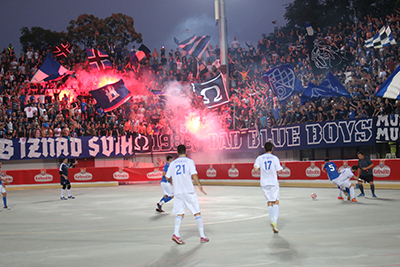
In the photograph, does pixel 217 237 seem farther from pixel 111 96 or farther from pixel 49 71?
pixel 49 71

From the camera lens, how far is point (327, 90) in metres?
26.9

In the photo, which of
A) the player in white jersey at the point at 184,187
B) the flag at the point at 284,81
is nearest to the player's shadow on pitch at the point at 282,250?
the player in white jersey at the point at 184,187

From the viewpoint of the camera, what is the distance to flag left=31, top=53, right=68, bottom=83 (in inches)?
1532

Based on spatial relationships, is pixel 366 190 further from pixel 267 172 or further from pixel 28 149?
pixel 28 149

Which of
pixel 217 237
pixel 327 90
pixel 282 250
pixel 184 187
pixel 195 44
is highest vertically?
pixel 195 44

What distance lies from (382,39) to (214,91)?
11961 mm

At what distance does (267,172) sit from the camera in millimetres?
11508

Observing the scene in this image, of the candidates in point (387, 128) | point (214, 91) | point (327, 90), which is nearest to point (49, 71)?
point (214, 91)

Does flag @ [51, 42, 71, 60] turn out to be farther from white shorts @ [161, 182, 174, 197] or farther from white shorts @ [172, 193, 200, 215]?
white shorts @ [172, 193, 200, 215]

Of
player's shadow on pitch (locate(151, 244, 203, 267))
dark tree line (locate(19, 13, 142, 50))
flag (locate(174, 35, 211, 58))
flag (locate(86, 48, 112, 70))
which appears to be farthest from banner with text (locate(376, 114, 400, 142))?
dark tree line (locate(19, 13, 142, 50))

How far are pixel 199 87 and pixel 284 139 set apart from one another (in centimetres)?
754

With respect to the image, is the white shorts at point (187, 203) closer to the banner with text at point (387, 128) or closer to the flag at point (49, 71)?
the banner with text at point (387, 128)

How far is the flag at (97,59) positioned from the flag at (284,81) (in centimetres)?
1819

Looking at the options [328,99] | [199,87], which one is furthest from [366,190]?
[199,87]
